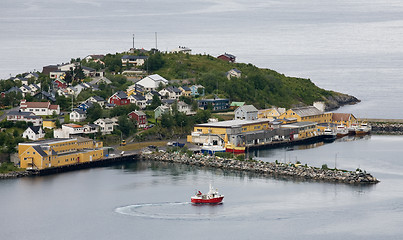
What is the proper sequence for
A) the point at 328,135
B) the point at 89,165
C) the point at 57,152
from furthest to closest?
the point at 328,135
the point at 89,165
the point at 57,152

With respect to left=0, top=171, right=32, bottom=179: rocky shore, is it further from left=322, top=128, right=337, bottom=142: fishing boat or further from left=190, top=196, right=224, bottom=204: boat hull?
left=322, top=128, right=337, bottom=142: fishing boat

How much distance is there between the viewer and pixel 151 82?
3862 centimetres

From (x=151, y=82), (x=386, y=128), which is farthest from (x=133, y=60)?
(x=386, y=128)

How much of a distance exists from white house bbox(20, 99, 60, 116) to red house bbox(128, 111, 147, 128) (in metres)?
2.74

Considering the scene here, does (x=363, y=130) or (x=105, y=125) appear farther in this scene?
(x=363, y=130)

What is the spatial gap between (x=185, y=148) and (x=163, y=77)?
12371mm

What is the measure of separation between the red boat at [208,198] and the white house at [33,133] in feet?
26.8

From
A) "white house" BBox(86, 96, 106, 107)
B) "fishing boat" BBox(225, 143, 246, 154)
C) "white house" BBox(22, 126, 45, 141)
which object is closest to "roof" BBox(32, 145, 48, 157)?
"white house" BBox(22, 126, 45, 141)

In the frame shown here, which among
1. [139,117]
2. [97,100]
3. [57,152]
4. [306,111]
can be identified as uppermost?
[97,100]

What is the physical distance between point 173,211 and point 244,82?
20.3m

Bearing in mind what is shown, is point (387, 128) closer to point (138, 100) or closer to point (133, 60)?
point (138, 100)

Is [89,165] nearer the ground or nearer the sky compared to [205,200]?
nearer the sky

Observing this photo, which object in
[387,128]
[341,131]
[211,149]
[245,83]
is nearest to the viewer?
[211,149]

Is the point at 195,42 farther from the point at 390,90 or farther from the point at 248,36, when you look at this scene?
the point at 390,90
